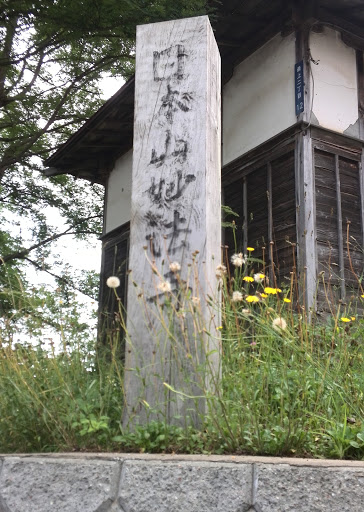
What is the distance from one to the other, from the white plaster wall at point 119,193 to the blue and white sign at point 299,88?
4171 mm

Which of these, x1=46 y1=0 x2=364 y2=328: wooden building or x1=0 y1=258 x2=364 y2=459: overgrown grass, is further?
x1=46 y1=0 x2=364 y2=328: wooden building

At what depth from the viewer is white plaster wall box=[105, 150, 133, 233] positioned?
1121 centimetres

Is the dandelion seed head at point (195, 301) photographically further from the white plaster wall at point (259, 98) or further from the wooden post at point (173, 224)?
the white plaster wall at point (259, 98)

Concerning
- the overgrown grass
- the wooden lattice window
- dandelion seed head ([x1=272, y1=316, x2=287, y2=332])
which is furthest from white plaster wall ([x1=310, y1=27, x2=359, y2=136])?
dandelion seed head ([x1=272, y1=316, x2=287, y2=332])

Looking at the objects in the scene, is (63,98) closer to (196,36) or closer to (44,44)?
(44,44)

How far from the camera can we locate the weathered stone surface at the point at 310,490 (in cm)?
221

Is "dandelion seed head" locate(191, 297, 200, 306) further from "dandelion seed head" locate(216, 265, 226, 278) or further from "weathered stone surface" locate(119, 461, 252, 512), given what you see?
"weathered stone surface" locate(119, 461, 252, 512)

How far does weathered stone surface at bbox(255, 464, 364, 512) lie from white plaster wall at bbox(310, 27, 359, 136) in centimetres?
→ 564

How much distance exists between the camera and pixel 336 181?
729 centimetres

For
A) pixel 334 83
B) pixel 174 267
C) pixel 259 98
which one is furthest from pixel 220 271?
pixel 259 98

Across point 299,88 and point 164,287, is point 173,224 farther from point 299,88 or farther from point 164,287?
point 299,88

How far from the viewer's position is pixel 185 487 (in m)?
2.35

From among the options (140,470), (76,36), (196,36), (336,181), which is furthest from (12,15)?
(140,470)

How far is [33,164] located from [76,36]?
8.03 metres
